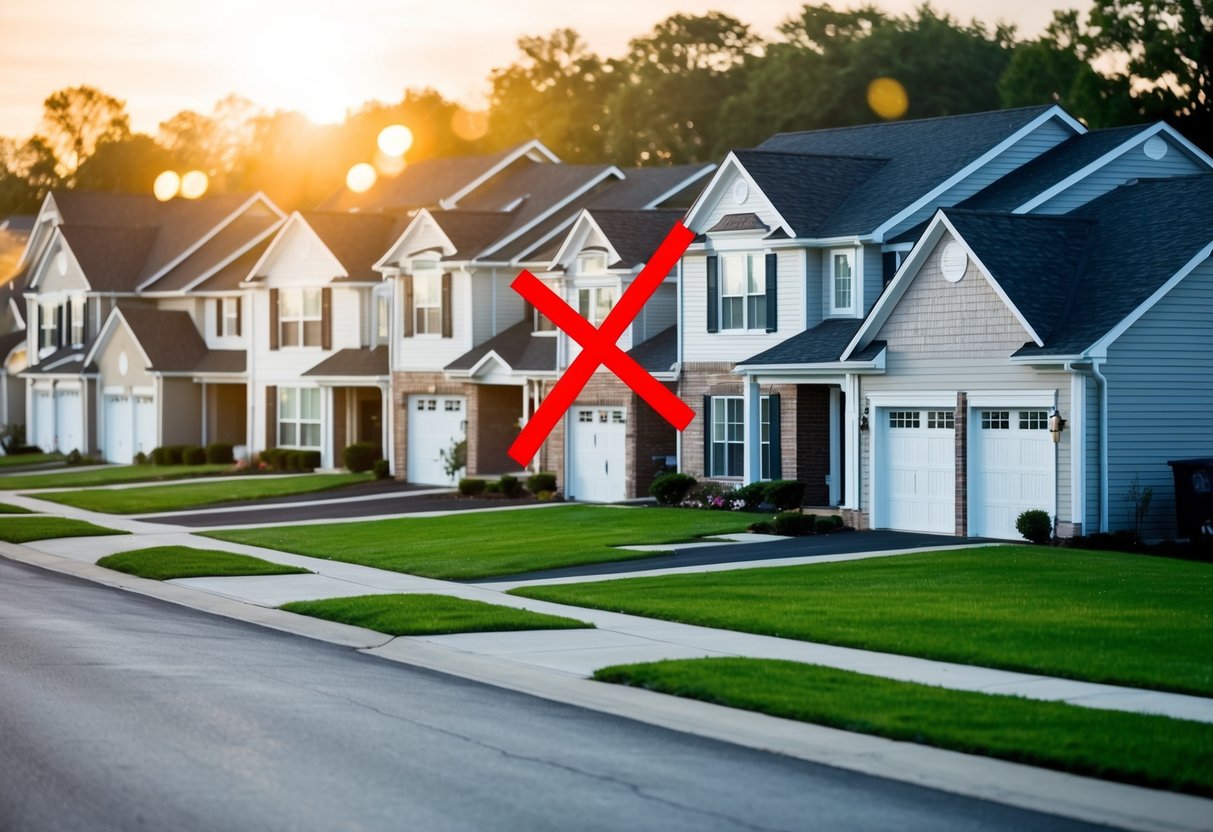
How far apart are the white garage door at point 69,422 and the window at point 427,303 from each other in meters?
21.1

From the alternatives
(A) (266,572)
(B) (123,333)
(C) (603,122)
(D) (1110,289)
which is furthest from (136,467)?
(C) (603,122)

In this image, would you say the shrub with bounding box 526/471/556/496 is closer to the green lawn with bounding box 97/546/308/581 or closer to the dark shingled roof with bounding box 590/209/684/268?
the dark shingled roof with bounding box 590/209/684/268

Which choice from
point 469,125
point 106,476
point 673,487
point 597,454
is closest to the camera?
point 673,487

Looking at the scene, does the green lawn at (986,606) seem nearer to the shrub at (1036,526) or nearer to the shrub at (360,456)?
the shrub at (1036,526)

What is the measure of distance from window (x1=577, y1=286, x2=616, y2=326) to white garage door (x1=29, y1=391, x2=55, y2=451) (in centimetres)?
3250

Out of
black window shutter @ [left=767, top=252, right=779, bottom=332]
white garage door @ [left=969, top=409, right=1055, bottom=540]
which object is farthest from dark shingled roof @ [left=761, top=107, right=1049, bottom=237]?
white garage door @ [left=969, top=409, right=1055, bottom=540]

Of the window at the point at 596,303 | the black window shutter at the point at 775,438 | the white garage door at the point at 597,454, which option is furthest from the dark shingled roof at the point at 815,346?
the window at the point at 596,303

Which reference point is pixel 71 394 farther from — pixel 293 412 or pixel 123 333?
pixel 293 412

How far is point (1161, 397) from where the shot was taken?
31172mm

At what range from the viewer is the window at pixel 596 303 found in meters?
44.5

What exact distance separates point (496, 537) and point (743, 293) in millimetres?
9192

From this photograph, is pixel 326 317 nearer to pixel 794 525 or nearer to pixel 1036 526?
pixel 794 525

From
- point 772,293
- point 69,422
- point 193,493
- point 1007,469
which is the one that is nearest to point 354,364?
point 193,493

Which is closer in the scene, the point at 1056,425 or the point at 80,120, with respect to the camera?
the point at 1056,425
